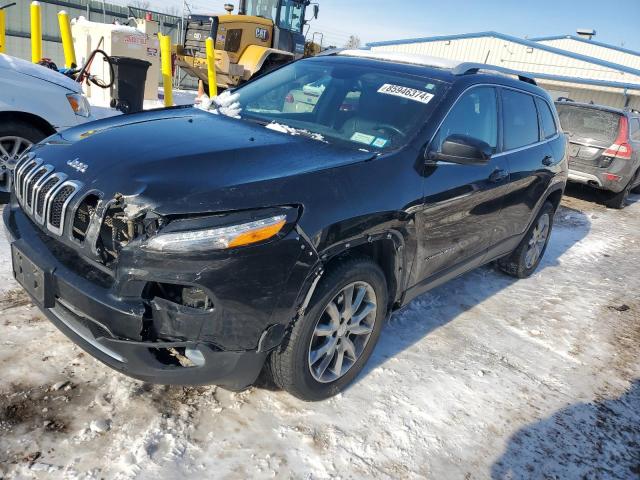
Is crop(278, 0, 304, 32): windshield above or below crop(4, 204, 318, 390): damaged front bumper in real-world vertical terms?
above

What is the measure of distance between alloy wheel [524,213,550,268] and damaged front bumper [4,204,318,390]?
11.5 ft

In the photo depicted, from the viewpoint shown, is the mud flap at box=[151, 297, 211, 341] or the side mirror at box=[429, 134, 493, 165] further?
the side mirror at box=[429, 134, 493, 165]

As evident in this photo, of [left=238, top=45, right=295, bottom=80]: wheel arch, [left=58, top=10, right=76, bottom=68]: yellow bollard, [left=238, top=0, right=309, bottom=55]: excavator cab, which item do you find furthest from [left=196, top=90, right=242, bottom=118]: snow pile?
[left=238, top=0, right=309, bottom=55]: excavator cab

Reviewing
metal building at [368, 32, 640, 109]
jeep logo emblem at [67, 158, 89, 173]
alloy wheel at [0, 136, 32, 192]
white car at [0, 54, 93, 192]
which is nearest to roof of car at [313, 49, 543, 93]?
jeep logo emblem at [67, 158, 89, 173]

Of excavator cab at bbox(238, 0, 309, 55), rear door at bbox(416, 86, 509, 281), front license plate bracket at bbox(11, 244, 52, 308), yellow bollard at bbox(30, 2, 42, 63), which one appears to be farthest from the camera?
excavator cab at bbox(238, 0, 309, 55)

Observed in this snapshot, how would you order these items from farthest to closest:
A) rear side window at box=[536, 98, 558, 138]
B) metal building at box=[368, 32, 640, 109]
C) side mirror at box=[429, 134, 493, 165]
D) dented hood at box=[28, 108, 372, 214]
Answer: metal building at box=[368, 32, 640, 109], rear side window at box=[536, 98, 558, 138], side mirror at box=[429, 134, 493, 165], dented hood at box=[28, 108, 372, 214]

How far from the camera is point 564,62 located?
2872cm

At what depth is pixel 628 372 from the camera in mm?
3709

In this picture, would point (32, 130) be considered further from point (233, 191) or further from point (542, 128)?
point (542, 128)

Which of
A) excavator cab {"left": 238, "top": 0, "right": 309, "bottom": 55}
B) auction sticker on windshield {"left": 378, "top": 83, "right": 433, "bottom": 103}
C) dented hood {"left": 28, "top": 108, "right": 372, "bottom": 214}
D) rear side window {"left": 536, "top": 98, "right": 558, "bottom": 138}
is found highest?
excavator cab {"left": 238, "top": 0, "right": 309, "bottom": 55}

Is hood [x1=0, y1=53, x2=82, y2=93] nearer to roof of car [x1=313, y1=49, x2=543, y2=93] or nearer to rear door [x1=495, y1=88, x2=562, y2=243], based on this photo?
roof of car [x1=313, y1=49, x2=543, y2=93]

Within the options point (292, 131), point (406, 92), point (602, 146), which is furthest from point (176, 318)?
point (602, 146)

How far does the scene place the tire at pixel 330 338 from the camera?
2.41 metres

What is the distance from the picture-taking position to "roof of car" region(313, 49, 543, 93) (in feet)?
11.2
